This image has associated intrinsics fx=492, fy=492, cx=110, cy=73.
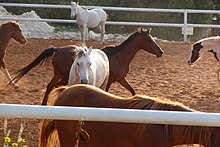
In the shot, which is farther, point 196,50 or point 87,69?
point 196,50

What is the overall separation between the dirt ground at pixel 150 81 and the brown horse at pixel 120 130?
5.46 feet

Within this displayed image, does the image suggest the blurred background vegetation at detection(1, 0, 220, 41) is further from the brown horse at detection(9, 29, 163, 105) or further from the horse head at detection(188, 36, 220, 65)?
the brown horse at detection(9, 29, 163, 105)

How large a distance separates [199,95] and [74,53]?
2.56 metres

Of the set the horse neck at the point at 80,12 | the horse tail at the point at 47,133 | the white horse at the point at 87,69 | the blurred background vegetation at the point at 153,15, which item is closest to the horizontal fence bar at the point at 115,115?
the horse tail at the point at 47,133

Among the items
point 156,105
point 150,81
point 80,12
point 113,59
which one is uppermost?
point 156,105

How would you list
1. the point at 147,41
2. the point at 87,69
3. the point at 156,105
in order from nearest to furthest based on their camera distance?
the point at 156,105 < the point at 87,69 < the point at 147,41

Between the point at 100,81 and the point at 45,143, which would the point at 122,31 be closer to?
the point at 100,81

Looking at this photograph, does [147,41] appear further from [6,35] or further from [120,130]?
[120,130]

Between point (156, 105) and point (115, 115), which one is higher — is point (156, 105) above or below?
below

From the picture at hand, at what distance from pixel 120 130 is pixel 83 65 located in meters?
2.71

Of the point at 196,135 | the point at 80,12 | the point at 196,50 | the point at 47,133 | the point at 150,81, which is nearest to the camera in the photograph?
the point at 196,135

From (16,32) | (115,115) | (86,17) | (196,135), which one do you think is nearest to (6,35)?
(16,32)

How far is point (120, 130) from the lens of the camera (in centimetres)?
383

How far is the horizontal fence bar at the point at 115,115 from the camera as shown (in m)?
2.04
